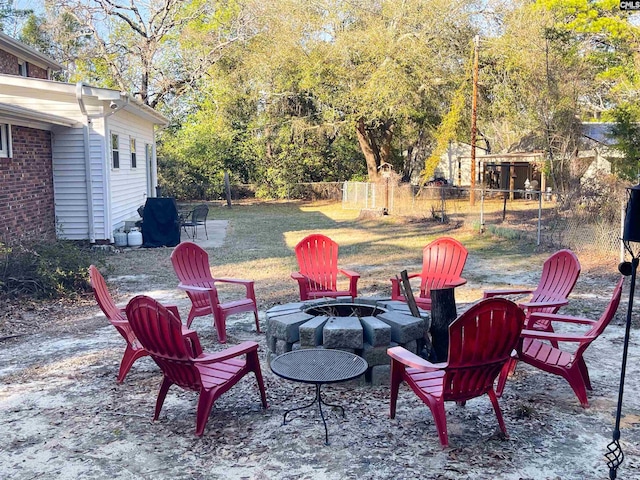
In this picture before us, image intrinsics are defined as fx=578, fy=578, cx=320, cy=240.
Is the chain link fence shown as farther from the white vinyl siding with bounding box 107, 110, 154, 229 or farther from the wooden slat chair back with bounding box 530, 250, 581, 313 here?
the white vinyl siding with bounding box 107, 110, 154, 229

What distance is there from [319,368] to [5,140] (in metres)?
8.13

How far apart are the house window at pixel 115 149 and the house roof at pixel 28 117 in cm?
138

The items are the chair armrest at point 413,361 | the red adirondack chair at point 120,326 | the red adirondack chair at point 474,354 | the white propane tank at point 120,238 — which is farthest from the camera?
the white propane tank at point 120,238

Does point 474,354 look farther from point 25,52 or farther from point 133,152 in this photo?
point 25,52

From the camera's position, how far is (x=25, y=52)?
591 inches

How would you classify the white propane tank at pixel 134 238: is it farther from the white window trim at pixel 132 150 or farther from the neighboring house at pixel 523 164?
the neighboring house at pixel 523 164

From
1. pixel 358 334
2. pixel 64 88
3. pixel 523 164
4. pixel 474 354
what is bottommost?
pixel 358 334

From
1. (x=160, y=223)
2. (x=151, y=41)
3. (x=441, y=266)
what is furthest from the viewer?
(x=151, y=41)

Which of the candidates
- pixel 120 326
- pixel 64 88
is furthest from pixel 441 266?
pixel 64 88

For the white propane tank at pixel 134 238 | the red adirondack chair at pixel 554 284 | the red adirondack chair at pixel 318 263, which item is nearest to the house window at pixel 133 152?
the white propane tank at pixel 134 238

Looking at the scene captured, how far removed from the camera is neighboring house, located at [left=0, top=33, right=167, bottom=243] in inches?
392

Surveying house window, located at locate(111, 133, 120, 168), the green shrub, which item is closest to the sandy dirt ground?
the green shrub

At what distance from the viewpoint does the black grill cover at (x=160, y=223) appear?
12250mm

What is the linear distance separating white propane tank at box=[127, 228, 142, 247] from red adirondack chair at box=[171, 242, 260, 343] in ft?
20.4
